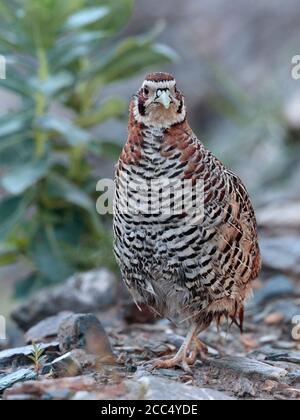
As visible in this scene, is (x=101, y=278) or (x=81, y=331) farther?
(x=101, y=278)

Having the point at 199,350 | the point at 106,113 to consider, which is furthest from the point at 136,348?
the point at 106,113

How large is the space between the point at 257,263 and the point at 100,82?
2.98m

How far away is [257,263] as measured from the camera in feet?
17.8

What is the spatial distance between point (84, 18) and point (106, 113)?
85 centimetres

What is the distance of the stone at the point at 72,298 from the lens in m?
6.80

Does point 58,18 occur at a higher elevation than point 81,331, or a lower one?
higher

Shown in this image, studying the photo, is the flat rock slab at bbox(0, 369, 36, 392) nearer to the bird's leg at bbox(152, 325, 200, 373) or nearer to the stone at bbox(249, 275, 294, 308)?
the bird's leg at bbox(152, 325, 200, 373)

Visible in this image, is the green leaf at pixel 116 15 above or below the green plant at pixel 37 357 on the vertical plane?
above

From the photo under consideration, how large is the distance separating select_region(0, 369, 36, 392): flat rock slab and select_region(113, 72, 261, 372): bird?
28.5 inches

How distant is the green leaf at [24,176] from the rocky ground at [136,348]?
84 centimetres

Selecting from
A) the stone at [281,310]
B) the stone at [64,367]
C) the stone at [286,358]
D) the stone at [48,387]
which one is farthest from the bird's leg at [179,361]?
the stone at [281,310]

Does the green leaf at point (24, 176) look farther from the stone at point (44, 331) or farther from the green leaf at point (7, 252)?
the stone at point (44, 331)
